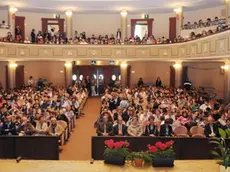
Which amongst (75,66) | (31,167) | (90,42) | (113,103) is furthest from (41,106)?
(75,66)

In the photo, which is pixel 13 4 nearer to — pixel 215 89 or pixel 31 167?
pixel 215 89

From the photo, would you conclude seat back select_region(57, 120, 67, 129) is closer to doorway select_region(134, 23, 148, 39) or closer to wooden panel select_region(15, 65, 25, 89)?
wooden panel select_region(15, 65, 25, 89)

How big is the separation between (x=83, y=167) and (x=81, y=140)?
184 inches

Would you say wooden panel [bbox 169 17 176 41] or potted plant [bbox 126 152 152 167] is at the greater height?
wooden panel [bbox 169 17 176 41]

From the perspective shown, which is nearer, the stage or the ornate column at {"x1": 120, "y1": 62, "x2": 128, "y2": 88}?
the stage

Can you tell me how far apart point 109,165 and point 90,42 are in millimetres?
15547

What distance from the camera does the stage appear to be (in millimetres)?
6520

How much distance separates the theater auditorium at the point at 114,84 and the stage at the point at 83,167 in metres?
0.02

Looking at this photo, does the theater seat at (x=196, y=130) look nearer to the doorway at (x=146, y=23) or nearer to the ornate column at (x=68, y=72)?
the ornate column at (x=68, y=72)

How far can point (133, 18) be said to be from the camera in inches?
979

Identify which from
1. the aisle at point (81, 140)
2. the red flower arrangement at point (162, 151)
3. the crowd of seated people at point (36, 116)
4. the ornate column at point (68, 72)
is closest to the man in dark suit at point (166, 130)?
→ the aisle at point (81, 140)

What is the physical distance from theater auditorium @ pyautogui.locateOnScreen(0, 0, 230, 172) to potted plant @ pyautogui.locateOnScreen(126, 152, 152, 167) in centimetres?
2

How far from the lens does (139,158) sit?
21.6ft

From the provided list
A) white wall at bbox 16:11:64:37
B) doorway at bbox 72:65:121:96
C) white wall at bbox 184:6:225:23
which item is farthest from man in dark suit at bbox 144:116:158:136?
white wall at bbox 16:11:64:37
